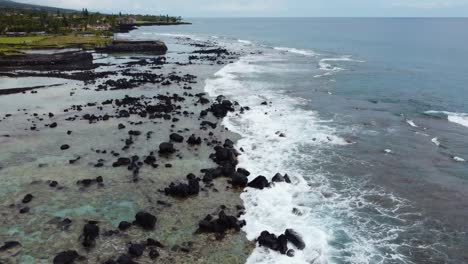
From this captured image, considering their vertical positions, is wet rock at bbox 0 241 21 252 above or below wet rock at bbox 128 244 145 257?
below

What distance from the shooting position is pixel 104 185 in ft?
89.2

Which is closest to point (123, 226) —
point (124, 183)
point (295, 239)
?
point (124, 183)

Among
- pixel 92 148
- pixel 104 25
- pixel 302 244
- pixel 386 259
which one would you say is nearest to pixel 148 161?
pixel 92 148

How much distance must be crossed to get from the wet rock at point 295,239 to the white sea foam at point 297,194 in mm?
305

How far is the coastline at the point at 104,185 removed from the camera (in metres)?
20.4

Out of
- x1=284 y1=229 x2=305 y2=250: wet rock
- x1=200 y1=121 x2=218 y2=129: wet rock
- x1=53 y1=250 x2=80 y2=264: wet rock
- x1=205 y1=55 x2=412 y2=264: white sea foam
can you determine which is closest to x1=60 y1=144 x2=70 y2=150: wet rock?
x1=200 y1=121 x2=218 y2=129: wet rock

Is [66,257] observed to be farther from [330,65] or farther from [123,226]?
[330,65]

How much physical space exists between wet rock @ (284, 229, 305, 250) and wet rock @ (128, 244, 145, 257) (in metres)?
Answer: 7.34

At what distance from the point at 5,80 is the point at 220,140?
4446 centimetres

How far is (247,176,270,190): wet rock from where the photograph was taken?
27141mm

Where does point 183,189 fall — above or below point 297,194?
above

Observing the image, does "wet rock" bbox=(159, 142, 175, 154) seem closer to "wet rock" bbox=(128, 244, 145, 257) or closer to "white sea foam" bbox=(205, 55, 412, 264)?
"white sea foam" bbox=(205, 55, 412, 264)

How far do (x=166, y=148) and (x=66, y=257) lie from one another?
1490 cm

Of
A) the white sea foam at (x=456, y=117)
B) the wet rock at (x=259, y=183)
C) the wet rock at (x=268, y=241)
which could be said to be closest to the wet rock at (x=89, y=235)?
the wet rock at (x=268, y=241)
